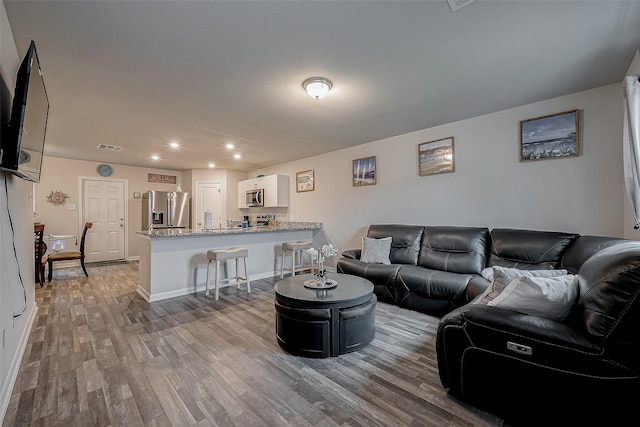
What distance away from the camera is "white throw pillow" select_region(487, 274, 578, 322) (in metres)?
1.51

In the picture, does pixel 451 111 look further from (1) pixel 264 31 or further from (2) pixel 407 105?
(1) pixel 264 31

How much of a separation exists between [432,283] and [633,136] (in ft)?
6.56

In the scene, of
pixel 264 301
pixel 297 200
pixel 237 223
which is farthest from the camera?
pixel 237 223

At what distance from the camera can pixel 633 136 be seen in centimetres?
197

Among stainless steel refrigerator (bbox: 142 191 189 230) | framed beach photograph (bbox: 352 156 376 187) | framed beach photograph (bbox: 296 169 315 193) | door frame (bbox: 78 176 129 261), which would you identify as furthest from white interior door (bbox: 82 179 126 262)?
framed beach photograph (bbox: 352 156 376 187)

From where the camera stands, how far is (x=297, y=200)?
6.17 meters

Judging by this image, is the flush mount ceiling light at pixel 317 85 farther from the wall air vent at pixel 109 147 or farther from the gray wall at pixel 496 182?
the wall air vent at pixel 109 147

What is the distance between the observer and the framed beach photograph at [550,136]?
2.90 m

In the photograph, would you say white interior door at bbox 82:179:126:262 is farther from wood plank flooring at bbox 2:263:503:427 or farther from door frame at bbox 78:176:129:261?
wood plank flooring at bbox 2:263:503:427

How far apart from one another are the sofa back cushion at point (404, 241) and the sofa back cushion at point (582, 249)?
1569 mm

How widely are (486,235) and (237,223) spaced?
17.9 feet

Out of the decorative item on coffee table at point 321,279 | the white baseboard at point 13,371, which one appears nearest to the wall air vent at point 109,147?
the white baseboard at point 13,371

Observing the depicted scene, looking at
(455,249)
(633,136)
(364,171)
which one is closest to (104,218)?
(364,171)

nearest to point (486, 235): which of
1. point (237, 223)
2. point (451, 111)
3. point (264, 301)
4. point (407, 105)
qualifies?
point (451, 111)
